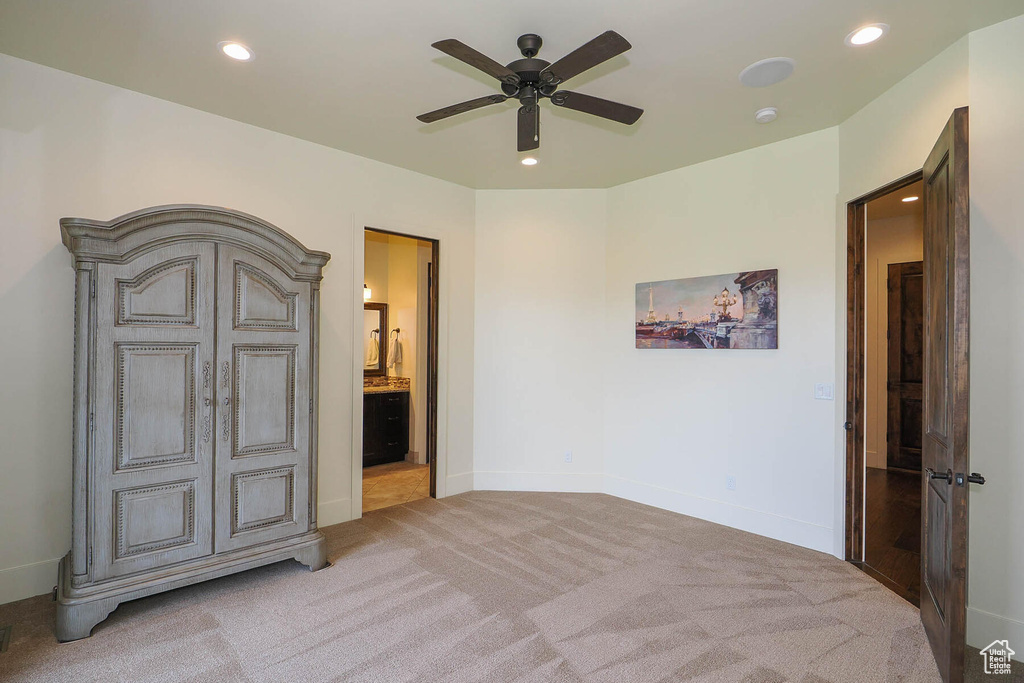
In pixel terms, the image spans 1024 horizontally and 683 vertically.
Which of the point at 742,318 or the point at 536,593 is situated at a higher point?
the point at 742,318

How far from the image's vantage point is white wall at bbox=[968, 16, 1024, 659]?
238 cm

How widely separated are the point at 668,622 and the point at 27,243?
3.99 meters

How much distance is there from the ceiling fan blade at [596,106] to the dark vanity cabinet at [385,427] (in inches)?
169

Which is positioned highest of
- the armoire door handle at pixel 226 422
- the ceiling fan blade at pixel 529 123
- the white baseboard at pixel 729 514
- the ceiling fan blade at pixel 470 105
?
the ceiling fan blade at pixel 470 105

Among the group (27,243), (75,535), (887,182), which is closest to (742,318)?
(887,182)

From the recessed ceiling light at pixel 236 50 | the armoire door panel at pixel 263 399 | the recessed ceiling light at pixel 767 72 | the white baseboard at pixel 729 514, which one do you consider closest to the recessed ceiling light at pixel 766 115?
the recessed ceiling light at pixel 767 72

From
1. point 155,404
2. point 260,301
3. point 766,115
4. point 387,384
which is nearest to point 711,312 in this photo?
point 766,115

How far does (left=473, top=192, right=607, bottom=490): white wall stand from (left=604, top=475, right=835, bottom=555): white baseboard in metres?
0.34

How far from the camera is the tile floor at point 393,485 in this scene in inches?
186

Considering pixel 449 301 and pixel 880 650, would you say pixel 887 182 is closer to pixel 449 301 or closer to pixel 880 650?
pixel 880 650

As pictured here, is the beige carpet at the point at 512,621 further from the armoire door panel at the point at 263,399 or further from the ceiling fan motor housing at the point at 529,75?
the ceiling fan motor housing at the point at 529,75

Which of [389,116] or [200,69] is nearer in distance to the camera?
[200,69]

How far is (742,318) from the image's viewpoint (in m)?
4.06

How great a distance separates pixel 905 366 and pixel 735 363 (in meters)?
3.36
